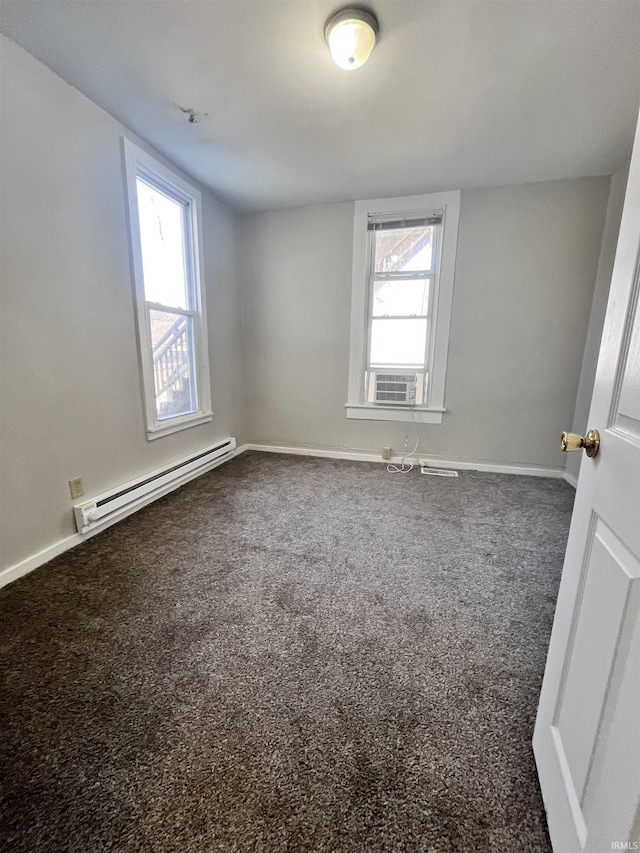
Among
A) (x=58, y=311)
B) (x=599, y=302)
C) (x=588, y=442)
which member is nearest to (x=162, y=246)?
(x=58, y=311)

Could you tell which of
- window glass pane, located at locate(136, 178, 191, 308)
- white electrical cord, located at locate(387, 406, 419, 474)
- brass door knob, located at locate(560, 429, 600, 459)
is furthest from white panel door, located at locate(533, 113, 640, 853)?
window glass pane, located at locate(136, 178, 191, 308)

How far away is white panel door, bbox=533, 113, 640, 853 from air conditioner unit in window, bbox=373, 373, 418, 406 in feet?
8.48

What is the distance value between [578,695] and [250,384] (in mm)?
3555

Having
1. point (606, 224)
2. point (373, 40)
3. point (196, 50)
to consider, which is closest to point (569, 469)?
point (606, 224)

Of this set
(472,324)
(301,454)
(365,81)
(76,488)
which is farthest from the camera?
(301,454)

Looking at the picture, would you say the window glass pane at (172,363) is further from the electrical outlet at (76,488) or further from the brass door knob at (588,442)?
the brass door knob at (588,442)

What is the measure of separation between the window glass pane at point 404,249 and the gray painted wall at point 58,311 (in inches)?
86.0

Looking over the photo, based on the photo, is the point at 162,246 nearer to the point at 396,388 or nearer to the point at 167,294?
the point at 167,294

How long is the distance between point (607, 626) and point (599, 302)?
A: 3.03 meters

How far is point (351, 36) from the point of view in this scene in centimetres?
143

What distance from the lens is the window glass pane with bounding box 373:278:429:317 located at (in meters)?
3.19

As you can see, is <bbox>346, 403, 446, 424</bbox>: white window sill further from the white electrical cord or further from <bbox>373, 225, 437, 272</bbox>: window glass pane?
<bbox>373, 225, 437, 272</bbox>: window glass pane

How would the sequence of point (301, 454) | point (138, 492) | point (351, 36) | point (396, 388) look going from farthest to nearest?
point (301, 454) → point (396, 388) → point (138, 492) → point (351, 36)

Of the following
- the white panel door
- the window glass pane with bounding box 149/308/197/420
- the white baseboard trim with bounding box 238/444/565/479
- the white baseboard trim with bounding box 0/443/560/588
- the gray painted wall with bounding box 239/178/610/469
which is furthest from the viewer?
the white baseboard trim with bounding box 238/444/565/479
